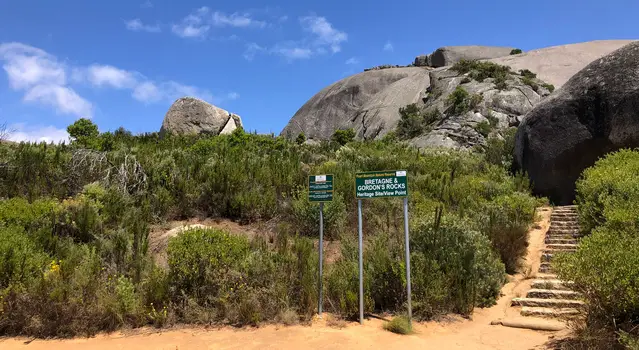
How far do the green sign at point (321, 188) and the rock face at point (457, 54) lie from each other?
65302mm

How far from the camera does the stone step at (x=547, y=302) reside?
7.25m

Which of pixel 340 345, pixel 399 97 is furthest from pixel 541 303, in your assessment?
pixel 399 97

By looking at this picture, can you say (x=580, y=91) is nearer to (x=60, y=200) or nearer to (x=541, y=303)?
(x=541, y=303)

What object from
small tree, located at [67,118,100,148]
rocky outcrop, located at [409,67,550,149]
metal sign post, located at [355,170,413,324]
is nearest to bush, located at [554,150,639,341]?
metal sign post, located at [355,170,413,324]

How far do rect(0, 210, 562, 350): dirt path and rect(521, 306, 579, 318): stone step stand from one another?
71 cm

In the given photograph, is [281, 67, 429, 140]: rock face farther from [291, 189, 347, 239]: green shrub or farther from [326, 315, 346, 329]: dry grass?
[326, 315, 346, 329]: dry grass

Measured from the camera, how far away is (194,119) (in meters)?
25.8

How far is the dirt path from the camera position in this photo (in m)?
5.97

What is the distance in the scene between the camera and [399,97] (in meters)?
50.6

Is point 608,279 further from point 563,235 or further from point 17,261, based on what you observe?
point 17,261

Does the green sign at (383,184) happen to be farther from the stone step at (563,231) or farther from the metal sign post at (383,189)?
the stone step at (563,231)

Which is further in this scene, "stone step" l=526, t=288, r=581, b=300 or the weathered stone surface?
the weathered stone surface

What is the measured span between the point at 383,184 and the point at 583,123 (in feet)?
34.8

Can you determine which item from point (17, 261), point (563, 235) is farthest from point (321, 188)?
point (563, 235)
